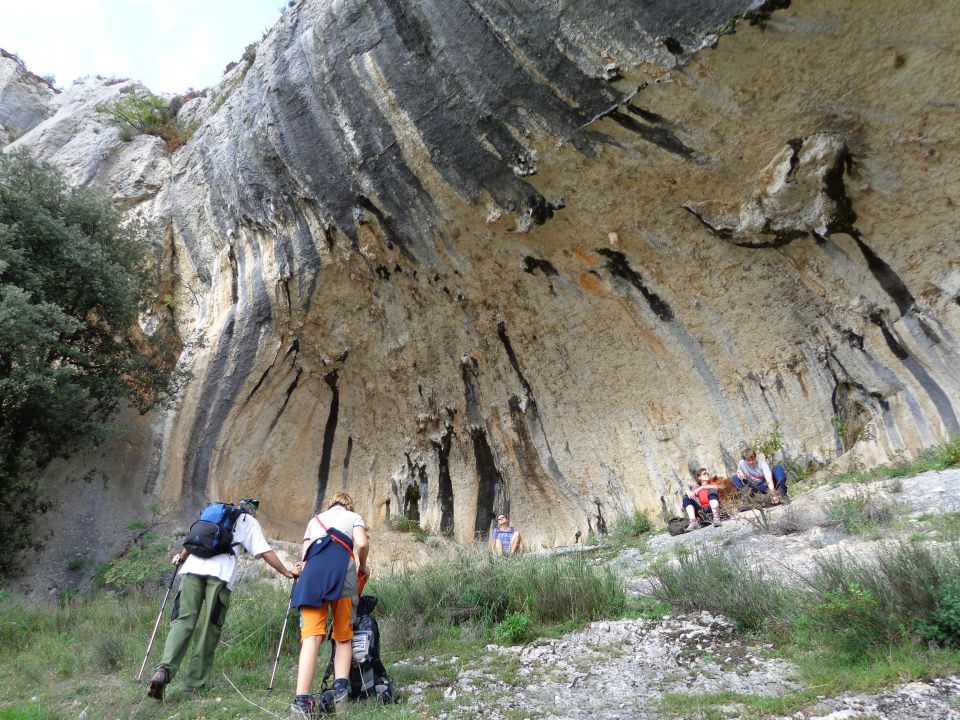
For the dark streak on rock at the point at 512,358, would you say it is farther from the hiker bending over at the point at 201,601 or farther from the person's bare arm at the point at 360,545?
the person's bare arm at the point at 360,545

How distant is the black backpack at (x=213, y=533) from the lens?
3961 mm

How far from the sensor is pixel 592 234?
8.54 m

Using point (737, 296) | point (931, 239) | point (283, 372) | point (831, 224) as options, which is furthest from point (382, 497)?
point (931, 239)

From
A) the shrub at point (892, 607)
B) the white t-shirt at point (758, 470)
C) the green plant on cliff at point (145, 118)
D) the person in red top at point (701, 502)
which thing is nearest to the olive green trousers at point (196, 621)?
the shrub at point (892, 607)

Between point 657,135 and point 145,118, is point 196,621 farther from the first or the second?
point 145,118

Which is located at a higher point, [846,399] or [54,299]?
[54,299]

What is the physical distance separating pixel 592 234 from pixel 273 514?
6631mm

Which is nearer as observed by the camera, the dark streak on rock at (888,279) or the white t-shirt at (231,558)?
the white t-shirt at (231,558)

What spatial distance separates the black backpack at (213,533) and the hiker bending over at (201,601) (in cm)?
5

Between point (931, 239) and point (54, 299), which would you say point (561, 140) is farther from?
point (54, 299)

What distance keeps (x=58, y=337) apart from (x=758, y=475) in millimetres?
8440

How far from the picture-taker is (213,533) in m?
3.98

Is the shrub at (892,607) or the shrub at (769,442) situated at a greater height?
the shrub at (769,442)

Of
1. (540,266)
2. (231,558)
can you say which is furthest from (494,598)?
(540,266)
